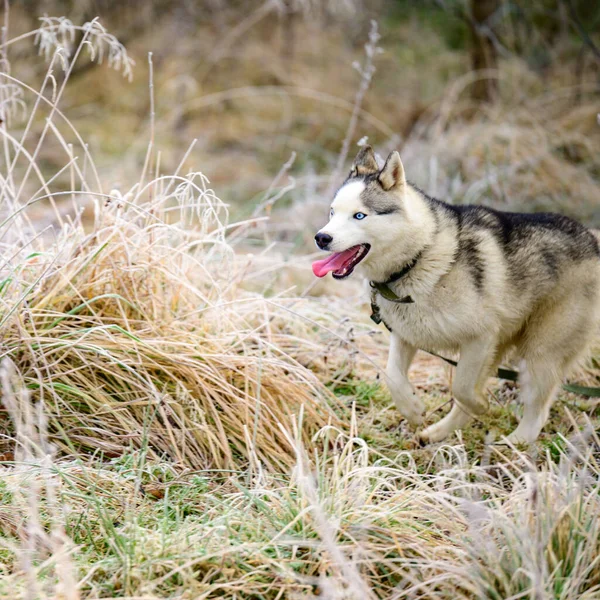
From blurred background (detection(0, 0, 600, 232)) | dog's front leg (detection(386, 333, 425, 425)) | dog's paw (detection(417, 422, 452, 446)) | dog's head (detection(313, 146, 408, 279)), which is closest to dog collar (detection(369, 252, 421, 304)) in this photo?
dog's head (detection(313, 146, 408, 279))

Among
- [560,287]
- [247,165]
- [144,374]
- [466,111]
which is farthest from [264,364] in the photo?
[247,165]

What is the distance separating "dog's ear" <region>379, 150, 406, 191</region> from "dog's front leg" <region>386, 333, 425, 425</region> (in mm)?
695

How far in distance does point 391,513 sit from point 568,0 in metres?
7.81

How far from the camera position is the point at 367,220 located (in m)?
3.35

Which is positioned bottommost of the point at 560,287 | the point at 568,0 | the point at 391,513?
the point at 391,513

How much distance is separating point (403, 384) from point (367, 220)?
792 millimetres

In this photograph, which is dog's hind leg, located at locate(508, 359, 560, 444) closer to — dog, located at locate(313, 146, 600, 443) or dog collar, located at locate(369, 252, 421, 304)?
dog, located at locate(313, 146, 600, 443)

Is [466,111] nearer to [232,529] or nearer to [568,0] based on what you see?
[568,0]

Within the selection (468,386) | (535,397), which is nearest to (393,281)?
(468,386)

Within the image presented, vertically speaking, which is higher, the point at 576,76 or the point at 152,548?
the point at 576,76

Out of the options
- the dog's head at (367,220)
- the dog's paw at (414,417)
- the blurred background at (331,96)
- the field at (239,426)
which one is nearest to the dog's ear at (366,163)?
the dog's head at (367,220)

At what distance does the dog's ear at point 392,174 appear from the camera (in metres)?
3.36

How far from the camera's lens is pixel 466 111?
860 centimetres

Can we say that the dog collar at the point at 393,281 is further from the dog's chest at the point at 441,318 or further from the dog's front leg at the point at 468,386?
the dog's front leg at the point at 468,386
